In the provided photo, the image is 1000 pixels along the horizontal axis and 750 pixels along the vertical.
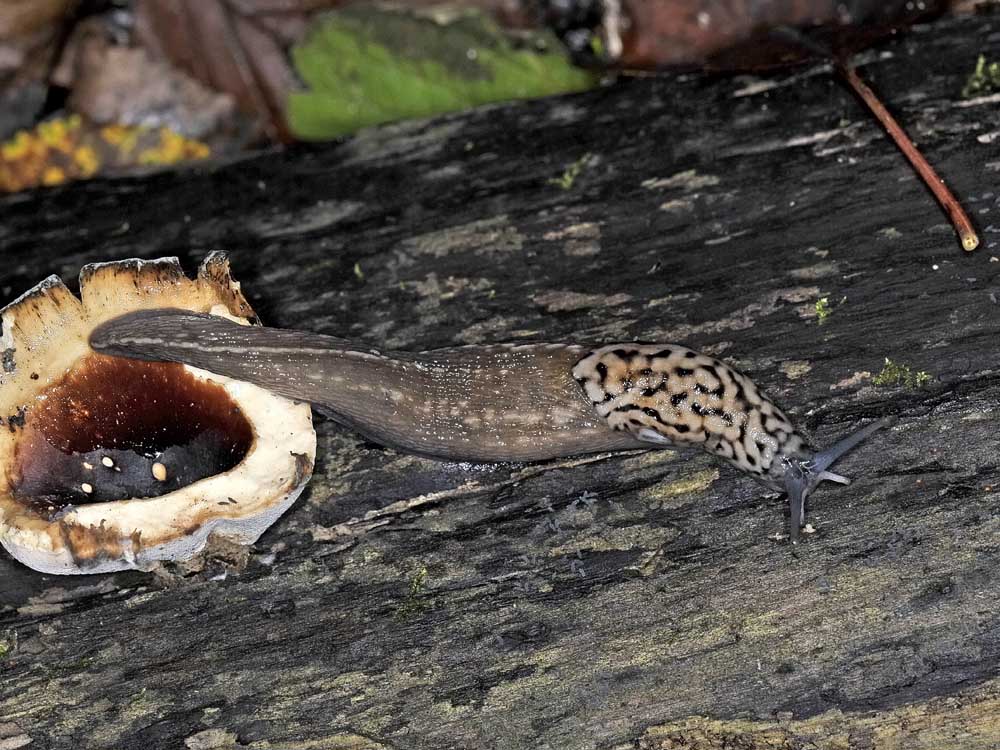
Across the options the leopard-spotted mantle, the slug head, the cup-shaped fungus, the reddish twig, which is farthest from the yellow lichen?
the slug head

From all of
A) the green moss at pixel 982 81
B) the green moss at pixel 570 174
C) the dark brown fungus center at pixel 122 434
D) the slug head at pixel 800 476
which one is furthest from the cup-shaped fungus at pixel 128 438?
the green moss at pixel 982 81

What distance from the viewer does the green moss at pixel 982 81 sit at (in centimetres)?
393

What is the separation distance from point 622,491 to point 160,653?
1.71 m

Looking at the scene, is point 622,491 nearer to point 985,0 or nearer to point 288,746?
point 288,746

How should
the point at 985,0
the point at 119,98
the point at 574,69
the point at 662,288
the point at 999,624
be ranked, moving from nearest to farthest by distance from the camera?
the point at 999,624, the point at 662,288, the point at 985,0, the point at 574,69, the point at 119,98

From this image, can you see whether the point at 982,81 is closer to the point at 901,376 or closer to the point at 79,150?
the point at 901,376

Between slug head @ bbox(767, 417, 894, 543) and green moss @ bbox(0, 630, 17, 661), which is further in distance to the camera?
green moss @ bbox(0, 630, 17, 661)

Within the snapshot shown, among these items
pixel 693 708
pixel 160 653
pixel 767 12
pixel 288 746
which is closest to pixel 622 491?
pixel 693 708

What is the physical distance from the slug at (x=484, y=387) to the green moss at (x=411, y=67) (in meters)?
1.99

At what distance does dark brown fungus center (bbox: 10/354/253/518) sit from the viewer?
3.28 meters

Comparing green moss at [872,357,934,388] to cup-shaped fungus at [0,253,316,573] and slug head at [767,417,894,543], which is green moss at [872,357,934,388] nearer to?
slug head at [767,417,894,543]

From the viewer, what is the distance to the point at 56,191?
4520 mm

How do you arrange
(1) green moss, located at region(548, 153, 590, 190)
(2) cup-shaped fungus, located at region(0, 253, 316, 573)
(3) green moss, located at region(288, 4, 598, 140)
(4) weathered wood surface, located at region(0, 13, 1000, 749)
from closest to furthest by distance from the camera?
(4) weathered wood surface, located at region(0, 13, 1000, 749), (2) cup-shaped fungus, located at region(0, 253, 316, 573), (1) green moss, located at region(548, 153, 590, 190), (3) green moss, located at region(288, 4, 598, 140)

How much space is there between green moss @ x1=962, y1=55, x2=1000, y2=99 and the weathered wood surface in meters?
0.08
